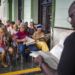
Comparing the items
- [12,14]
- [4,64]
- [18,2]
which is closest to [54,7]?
[4,64]

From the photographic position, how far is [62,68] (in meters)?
1.48

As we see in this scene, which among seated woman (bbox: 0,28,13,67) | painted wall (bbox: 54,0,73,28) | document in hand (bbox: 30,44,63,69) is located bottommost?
Answer: seated woman (bbox: 0,28,13,67)

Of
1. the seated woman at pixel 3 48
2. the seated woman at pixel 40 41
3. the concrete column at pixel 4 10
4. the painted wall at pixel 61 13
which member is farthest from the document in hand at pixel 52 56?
the concrete column at pixel 4 10

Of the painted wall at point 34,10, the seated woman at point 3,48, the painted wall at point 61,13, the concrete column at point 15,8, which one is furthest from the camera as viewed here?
the concrete column at point 15,8

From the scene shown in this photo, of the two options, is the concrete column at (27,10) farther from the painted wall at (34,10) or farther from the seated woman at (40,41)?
the seated woman at (40,41)

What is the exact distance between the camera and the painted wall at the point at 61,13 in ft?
29.2

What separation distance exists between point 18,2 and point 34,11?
3164mm

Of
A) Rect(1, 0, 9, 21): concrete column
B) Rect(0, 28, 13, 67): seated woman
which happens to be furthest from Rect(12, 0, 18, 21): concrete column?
Rect(0, 28, 13, 67): seated woman

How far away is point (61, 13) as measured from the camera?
9211mm

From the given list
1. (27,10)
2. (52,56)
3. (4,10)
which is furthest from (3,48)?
(4,10)

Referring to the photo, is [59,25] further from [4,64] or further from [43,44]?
[4,64]

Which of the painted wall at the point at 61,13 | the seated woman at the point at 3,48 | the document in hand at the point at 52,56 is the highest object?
the painted wall at the point at 61,13

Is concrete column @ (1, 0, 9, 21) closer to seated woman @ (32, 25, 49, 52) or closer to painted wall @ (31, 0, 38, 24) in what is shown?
painted wall @ (31, 0, 38, 24)

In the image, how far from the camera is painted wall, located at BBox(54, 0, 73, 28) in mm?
8898
